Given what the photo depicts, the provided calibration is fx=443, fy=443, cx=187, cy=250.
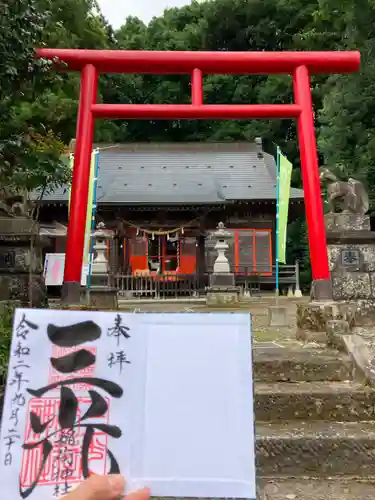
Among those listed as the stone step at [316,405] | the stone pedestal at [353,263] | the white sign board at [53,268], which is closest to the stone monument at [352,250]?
the stone pedestal at [353,263]

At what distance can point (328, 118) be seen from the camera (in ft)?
43.3

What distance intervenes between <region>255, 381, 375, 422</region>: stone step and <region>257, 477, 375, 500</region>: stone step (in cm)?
51

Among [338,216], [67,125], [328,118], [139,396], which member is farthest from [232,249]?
[139,396]

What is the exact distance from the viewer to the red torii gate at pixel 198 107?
5469mm

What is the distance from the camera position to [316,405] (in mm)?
3174

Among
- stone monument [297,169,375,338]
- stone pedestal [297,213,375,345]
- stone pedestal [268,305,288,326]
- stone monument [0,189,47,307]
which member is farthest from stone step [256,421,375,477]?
stone monument [0,189,47,307]

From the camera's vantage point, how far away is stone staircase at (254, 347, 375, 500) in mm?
2646

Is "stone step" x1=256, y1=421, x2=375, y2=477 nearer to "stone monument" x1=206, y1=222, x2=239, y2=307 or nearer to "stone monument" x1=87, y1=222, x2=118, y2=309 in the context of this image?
"stone monument" x1=87, y1=222, x2=118, y2=309

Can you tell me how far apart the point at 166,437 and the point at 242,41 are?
27400 mm

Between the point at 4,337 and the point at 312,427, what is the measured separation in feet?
7.46

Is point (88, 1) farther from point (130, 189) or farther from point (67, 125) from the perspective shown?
point (130, 189)

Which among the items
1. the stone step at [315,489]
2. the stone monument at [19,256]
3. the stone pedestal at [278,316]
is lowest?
the stone step at [315,489]

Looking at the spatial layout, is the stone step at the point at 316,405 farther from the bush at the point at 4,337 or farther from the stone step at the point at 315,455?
the bush at the point at 4,337

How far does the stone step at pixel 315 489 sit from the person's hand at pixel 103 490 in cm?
Answer: 144
